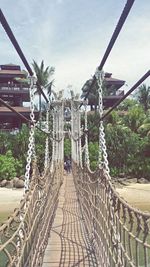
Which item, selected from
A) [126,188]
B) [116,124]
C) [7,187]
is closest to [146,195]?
[126,188]

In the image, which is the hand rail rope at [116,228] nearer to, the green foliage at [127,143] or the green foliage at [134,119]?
the green foliage at [127,143]

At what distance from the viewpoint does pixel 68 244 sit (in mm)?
3654

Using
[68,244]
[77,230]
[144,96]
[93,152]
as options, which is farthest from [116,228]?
[144,96]

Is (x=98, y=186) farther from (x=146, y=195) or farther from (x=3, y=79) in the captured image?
(x=3, y=79)

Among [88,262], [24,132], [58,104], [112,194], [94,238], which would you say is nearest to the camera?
[112,194]

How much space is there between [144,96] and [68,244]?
27.3m

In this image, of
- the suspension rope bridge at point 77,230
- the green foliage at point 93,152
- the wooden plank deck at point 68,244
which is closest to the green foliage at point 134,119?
the green foliage at point 93,152

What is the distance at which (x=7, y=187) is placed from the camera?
2014 cm

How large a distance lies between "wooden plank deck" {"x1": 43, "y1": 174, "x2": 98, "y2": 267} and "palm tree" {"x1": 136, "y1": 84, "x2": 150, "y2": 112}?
25.2 m

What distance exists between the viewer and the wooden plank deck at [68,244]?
10.2 feet

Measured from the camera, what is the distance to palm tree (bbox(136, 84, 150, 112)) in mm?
30173

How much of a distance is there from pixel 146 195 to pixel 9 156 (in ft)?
20.2

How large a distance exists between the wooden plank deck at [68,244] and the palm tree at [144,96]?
25243 mm

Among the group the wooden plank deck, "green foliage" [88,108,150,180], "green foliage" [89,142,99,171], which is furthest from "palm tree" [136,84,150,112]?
the wooden plank deck
